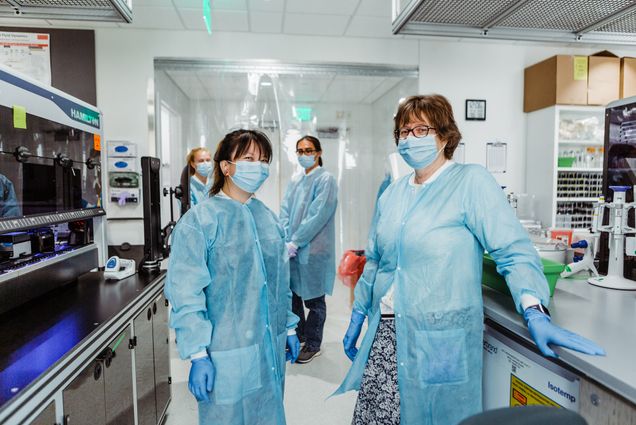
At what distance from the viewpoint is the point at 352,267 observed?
3828mm

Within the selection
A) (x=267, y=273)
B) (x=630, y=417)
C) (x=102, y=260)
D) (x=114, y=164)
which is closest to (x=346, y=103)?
(x=114, y=164)

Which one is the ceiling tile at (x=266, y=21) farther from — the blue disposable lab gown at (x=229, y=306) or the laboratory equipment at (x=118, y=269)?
the blue disposable lab gown at (x=229, y=306)

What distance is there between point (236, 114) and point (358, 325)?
2771mm

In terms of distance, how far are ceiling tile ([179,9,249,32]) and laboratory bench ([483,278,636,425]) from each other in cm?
291

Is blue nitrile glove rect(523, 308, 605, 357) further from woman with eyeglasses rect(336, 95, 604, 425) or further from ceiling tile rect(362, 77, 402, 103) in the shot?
ceiling tile rect(362, 77, 402, 103)

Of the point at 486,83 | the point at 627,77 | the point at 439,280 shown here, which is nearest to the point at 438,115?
the point at 439,280

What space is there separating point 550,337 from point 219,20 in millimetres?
3353

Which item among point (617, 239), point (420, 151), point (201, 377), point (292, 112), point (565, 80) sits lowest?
point (201, 377)

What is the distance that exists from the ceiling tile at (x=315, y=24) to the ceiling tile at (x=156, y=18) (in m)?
0.92

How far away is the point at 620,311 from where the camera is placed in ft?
4.06

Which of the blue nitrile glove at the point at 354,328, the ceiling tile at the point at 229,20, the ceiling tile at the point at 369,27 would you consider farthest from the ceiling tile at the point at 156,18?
the blue nitrile glove at the point at 354,328

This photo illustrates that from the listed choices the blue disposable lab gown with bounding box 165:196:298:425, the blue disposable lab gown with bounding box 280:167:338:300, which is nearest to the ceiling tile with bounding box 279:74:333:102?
the blue disposable lab gown with bounding box 280:167:338:300

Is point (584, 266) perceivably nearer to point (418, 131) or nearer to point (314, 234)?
point (418, 131)

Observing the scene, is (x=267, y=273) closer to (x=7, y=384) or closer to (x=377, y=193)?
(x=7, y=384)
